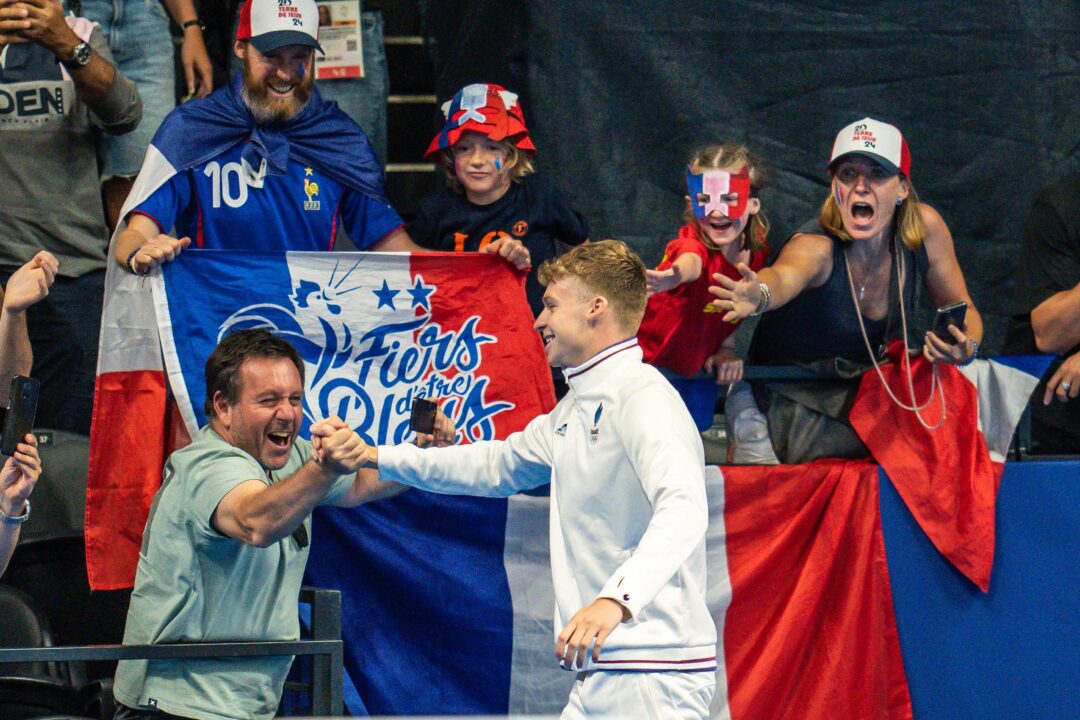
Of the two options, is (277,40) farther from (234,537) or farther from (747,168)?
(234,537)

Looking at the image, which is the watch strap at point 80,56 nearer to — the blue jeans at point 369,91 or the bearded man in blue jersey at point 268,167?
the bearded man in blue jersey at point 268,167

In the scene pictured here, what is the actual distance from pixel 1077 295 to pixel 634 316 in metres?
1.76

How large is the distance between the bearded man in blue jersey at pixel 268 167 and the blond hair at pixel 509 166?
0.26 metres

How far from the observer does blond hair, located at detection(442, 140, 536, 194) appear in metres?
5.10

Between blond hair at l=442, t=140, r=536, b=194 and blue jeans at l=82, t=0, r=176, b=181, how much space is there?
1128mm

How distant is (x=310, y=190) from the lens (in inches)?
193

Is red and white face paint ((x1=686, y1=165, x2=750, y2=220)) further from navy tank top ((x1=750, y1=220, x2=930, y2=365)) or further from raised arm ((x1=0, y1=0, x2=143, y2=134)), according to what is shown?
raised arm ((x1=0, y1=0, x2=143, y2=134))

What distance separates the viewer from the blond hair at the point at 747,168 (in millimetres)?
4812

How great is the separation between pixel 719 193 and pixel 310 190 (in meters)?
1.35

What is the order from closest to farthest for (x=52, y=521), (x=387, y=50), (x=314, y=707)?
(x=314, y=707) < (x=52, y=521) < (x=387, y=50)

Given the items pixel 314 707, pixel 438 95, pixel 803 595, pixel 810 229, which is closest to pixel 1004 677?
pixel 803 595

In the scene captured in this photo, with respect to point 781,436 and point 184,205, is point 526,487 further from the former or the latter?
Result: point 184,205

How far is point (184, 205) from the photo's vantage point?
15.6ft

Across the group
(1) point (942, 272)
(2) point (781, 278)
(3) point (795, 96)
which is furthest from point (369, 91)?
(1) point (942, 272)
